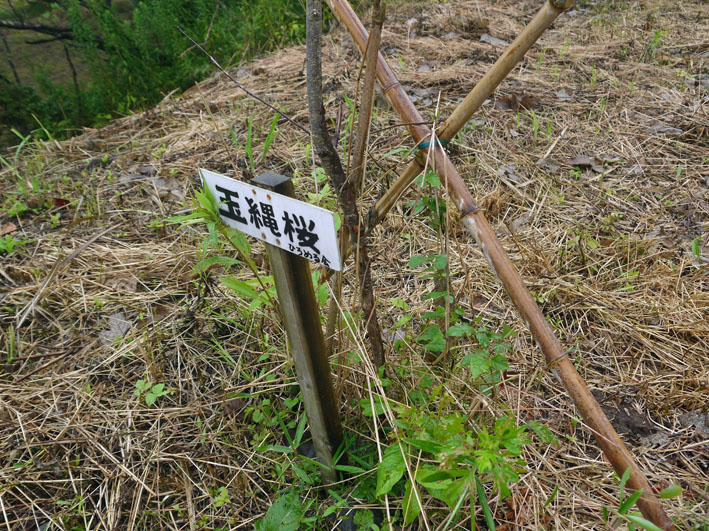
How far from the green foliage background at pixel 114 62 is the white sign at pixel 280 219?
324 centimetres

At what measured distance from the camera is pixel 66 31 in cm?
452

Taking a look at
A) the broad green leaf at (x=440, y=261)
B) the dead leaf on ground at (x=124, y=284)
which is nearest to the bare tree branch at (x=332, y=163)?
the broad green leaf at (x=440, y=261)

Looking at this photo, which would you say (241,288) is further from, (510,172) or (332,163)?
(510,172)

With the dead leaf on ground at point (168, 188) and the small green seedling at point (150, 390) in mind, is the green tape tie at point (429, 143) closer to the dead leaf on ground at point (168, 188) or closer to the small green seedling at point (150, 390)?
the small green seedling at point (150, 390)

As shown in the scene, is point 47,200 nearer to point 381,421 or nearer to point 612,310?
point 381,421

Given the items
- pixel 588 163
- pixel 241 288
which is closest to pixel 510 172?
pixel 588 163

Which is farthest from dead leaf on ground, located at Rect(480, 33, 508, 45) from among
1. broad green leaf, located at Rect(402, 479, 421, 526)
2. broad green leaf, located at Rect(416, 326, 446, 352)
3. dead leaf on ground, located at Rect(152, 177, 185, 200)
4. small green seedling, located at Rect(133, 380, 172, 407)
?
broad green leaf, located at Rect(402, 479, 421, 526)

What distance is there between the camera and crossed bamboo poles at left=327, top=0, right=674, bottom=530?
1.14 metres

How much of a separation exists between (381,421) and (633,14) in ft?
17.7

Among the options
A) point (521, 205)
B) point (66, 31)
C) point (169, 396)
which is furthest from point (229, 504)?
point (66, 31)

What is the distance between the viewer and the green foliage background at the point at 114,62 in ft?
13.4

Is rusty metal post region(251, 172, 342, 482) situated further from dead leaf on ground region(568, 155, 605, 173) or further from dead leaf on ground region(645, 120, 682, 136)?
dead leaf on ground region(645, 120, 682, 136)

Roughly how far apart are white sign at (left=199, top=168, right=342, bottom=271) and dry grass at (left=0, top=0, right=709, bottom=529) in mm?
272

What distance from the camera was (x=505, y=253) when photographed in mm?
1280
